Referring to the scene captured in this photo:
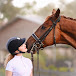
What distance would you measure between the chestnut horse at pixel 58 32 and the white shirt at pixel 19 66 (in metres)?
1.45

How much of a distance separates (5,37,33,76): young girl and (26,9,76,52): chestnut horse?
1.43 metres

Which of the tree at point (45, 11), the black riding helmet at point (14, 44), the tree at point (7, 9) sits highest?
the tree at point (45, 11)

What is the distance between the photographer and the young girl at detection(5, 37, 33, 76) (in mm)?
3746

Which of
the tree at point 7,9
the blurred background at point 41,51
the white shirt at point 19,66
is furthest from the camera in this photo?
the tree at point 7,9

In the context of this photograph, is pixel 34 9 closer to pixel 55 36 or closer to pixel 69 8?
pixel 69 8

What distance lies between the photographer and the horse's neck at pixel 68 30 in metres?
5.15

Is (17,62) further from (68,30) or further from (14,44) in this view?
(68,30)

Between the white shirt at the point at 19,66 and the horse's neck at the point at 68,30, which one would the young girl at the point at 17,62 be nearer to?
the white shirt at the point at 19,66

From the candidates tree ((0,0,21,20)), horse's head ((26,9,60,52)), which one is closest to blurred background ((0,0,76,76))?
tree ((0,0,21,20))

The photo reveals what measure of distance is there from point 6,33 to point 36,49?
30.8m

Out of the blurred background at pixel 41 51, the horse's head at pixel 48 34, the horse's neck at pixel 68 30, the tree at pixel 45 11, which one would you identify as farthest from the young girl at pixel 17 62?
the tree at pixel 45 11

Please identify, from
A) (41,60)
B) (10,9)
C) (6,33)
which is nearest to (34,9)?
Result: (10,9)

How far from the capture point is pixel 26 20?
110 ft

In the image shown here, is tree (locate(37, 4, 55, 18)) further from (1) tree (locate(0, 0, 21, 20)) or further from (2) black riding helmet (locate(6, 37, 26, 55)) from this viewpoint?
(2) black riding helmet (locate(6, 37, 26, 55))
